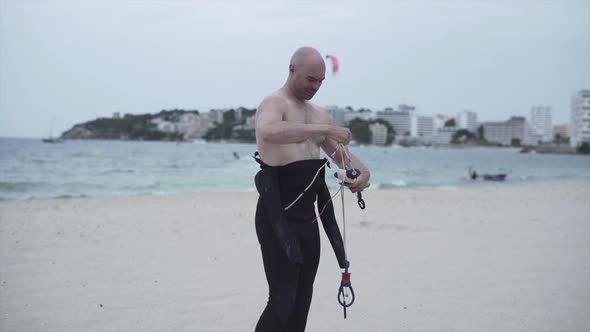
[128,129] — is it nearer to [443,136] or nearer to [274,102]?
[443,136]

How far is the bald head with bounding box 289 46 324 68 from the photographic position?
251cm

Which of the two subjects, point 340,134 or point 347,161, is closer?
point 340,134

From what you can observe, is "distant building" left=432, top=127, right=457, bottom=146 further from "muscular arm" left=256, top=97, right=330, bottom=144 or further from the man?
"muscular arm" left=256, top=97, right=330, bottom=144

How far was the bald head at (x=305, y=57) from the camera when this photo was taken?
2.51m

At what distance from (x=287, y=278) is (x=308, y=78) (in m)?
0.95

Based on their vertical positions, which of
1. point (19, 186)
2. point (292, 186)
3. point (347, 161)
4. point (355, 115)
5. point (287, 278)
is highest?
point (355, 115)

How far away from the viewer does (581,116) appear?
126 metres

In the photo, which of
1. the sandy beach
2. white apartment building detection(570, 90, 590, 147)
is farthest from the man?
white apartment building detection(570, 90, 590, 147)

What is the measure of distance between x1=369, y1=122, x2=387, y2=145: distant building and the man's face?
155350 millimetres

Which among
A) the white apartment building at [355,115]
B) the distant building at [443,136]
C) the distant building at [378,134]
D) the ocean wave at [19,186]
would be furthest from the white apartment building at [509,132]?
the ocean wave at [19,186]

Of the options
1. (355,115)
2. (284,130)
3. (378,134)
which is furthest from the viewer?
(355,115)

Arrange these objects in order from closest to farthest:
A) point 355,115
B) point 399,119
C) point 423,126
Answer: point 355,115 < point 399,119 < point 423,126

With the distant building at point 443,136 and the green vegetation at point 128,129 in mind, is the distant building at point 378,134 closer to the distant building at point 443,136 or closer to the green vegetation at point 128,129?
the distant building at point 443,136

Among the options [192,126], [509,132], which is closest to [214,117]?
[192,126]
